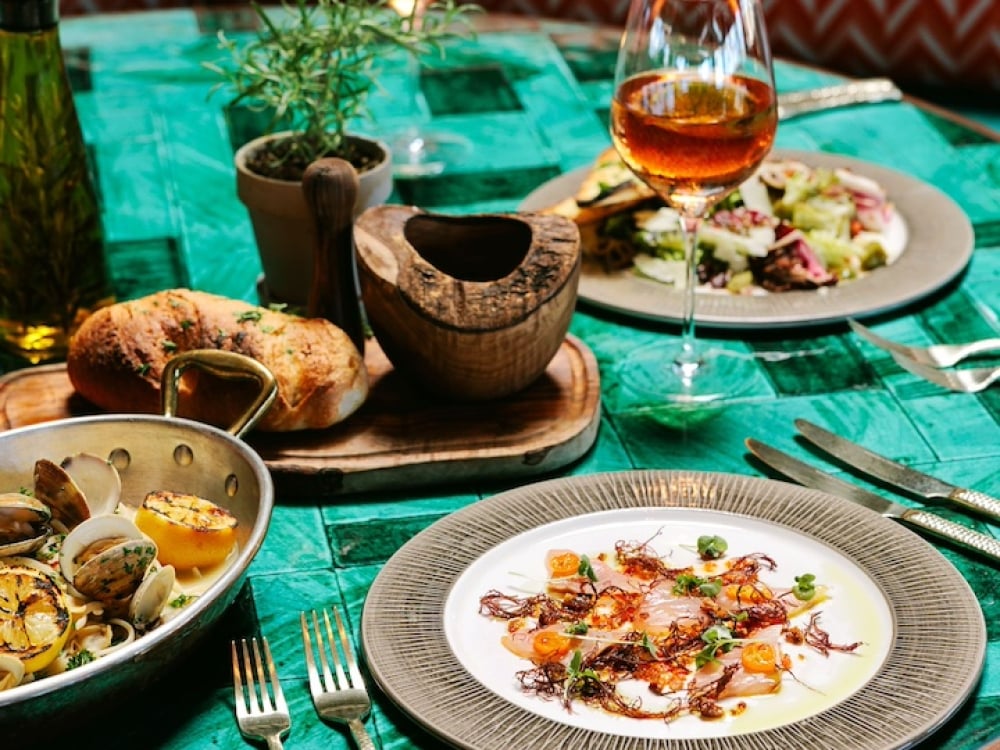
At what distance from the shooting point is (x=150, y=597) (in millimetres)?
995

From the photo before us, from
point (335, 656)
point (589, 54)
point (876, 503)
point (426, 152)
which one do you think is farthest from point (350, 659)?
point (589, 54)

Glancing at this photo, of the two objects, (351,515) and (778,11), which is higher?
(351,515)

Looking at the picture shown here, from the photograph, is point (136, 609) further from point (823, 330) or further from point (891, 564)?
point (823, 330)

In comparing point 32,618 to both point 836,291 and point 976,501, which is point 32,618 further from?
point 836,291

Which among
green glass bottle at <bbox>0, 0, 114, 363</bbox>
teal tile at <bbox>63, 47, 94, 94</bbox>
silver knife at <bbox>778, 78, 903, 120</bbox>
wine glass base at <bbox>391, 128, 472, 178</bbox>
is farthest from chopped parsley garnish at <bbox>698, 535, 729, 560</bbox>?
teal tile at <bbox>63, 47, 94, 94</bbox>

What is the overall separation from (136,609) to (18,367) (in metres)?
0.65

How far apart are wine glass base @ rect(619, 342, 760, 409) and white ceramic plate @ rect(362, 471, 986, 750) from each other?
22cm

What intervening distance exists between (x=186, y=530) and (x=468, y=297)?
0.39 metres

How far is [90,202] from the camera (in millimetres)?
1559

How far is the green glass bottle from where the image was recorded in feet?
4.91

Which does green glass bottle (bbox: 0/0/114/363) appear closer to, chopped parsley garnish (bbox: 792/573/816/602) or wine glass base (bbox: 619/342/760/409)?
wine glass base (bbox: 619/342/760/409)

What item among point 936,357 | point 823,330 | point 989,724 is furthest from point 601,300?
point 989,724

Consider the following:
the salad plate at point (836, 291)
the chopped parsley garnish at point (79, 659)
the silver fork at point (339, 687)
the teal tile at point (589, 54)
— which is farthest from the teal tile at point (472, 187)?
the chopped parsley garnish at point (79, 659)

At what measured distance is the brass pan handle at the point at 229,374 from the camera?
124 centimetres
